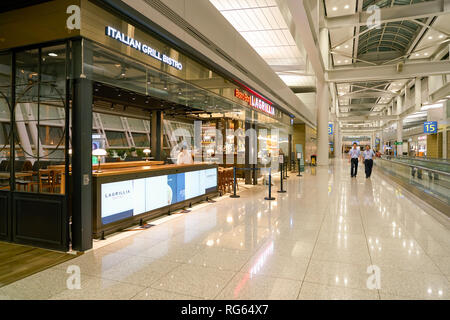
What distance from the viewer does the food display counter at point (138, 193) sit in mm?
4422

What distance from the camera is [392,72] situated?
65.6 ft

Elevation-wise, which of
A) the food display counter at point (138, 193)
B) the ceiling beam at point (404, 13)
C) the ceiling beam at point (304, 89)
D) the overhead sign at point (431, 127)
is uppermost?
the ceiling beam at point (404, 13)

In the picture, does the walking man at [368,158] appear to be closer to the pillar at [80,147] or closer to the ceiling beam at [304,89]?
the ceiling beam at [304,89]

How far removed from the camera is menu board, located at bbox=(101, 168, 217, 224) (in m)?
4.59

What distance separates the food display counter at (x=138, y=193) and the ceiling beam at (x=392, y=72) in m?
17.5

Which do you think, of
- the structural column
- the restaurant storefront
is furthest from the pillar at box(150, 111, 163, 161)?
the structural column

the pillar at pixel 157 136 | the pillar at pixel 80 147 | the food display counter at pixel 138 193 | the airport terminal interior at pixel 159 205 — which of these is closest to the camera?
the airport terminal interior at pixel 159 205

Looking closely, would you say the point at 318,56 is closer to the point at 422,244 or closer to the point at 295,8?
the point at 295,8

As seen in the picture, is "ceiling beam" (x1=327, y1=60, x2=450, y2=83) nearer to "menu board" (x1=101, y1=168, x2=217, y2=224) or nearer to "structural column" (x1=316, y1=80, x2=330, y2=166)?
"structural column" (x1=316, y1=80, x2=330, y2=166)

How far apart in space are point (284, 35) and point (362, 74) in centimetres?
1071

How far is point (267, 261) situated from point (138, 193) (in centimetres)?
284

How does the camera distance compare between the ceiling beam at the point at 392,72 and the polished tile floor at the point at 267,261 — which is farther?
the ceiling beam at the point at 392,72

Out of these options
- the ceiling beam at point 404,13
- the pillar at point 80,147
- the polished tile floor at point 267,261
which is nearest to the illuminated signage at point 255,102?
the polished tile floor at point 267,261
